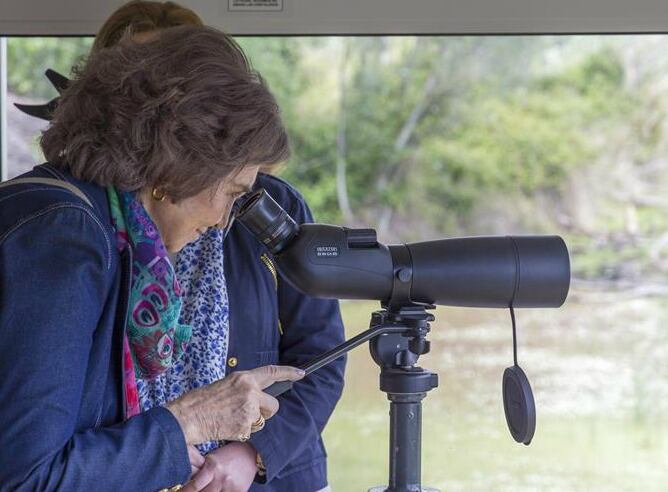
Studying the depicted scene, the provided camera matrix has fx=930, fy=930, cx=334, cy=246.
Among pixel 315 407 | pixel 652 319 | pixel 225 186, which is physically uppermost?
pixel 652 319

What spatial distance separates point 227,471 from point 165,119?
0.51 m

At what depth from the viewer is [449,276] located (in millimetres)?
1184

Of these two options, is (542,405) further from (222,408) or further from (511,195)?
(222,408)

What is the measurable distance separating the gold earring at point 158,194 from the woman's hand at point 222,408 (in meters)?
0.24

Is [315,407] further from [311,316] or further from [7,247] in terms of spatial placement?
[7,247]

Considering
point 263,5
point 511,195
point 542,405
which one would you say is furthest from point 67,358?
point 511,195

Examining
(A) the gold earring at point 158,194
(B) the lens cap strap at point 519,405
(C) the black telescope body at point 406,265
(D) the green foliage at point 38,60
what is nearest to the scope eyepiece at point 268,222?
(C) the black telescope body at point 406,265

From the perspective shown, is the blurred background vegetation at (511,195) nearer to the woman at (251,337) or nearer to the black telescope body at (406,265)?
the woman at (251,337)

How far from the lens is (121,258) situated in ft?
3.58

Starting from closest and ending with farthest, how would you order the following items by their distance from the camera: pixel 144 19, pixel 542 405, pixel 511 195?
1. pixel 144 19
2. pixel 542 405
3. pixel 511 195

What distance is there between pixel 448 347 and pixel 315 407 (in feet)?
6.89

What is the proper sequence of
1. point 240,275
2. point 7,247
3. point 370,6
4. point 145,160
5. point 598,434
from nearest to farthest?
point 7,247 → point 145,160 → point 240,275 → point 370,6 → point 598,434

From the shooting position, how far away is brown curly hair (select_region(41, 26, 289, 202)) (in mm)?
1076

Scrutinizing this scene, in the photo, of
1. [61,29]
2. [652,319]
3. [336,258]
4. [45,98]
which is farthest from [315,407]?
[652,319]
